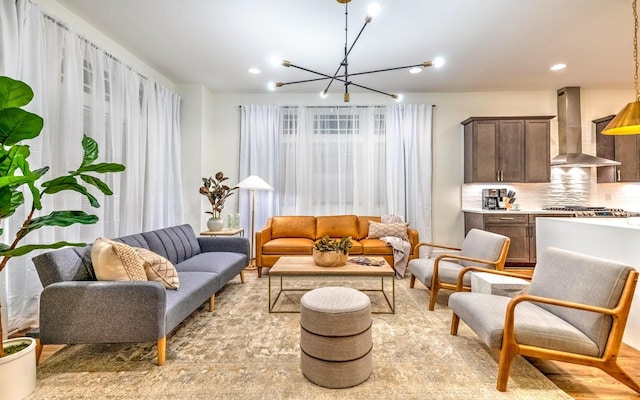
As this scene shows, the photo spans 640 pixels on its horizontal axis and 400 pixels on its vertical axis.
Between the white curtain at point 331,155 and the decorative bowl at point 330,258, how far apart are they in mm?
2272

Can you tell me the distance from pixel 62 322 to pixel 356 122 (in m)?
4.58

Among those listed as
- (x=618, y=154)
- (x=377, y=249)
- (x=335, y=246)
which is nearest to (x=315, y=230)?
(x=377, y=249)

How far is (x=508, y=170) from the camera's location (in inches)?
191

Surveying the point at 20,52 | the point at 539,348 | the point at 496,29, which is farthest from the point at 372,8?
the point at 20,52

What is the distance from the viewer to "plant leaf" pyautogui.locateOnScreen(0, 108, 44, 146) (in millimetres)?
1589

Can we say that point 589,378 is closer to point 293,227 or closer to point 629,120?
point 629,120

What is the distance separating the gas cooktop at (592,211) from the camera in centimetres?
444

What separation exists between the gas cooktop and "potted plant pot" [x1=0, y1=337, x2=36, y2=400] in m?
6.27

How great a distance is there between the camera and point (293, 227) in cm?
485

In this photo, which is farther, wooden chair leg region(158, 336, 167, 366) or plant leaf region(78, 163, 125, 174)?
wooden chair leg region(158, 336, 167, 366)

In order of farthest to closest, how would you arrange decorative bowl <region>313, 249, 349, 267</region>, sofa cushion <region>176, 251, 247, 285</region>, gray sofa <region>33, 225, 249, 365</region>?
1. sofa cushion <region>176, 251, 247, 285</region>
2. decorative bowl <region>313, 249, 349, 267</region>
3. gray sofa <region>33, 225, 249, 365</region>

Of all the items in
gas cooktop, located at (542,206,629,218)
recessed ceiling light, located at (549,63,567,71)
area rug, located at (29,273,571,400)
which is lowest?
area rug, located at (29,273,571,400)

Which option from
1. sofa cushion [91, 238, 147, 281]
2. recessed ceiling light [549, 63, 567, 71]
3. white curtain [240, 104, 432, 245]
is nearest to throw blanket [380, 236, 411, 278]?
white curtain [240, 104, 432, 245]

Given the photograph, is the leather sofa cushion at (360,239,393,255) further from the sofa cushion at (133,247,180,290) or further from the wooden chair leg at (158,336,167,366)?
the wooden chair leg at (158,336,167,366)
